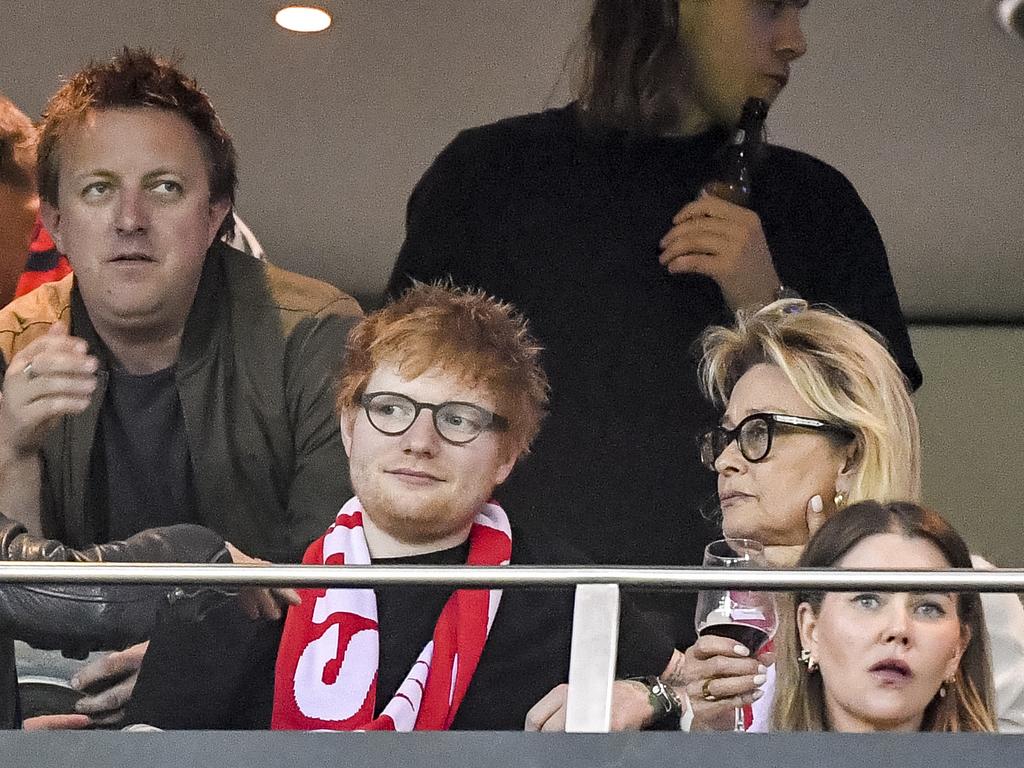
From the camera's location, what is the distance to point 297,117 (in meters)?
2.93

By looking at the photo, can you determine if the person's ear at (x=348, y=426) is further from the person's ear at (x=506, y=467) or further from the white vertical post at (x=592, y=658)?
the white vertical post at (x=592, y=658)

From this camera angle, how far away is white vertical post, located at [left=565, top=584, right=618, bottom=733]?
2016 mm

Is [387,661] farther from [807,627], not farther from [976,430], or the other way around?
[976,430]

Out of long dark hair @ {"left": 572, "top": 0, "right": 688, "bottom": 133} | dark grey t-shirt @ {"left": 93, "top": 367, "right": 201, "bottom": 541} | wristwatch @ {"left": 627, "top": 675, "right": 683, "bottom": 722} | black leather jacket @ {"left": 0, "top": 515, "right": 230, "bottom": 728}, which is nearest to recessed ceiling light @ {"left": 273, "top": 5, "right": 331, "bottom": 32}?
long dark hair @ {"left": 572, "top": 0, "right": 688, "bottom": 133}

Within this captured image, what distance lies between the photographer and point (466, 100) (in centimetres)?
291

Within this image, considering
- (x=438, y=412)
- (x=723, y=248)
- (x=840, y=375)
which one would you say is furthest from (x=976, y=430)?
(x=438, y=412)

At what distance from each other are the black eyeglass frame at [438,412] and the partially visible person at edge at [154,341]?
0.30ft

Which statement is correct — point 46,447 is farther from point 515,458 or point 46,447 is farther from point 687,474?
point 687,474

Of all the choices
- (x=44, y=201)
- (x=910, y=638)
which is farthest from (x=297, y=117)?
(x=910, y=638)

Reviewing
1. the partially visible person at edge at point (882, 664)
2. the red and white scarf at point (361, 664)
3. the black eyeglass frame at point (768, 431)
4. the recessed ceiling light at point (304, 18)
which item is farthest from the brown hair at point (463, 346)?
the partially visible person at edge at point (882, 664)

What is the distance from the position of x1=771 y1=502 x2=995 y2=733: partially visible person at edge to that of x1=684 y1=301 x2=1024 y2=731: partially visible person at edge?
31cm

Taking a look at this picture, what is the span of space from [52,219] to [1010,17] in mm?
1608

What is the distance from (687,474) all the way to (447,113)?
28.5 inches

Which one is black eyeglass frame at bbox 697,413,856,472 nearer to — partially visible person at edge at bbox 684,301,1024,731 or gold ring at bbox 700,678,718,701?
partially visible person at edge at bbox 684,301,1024,731
